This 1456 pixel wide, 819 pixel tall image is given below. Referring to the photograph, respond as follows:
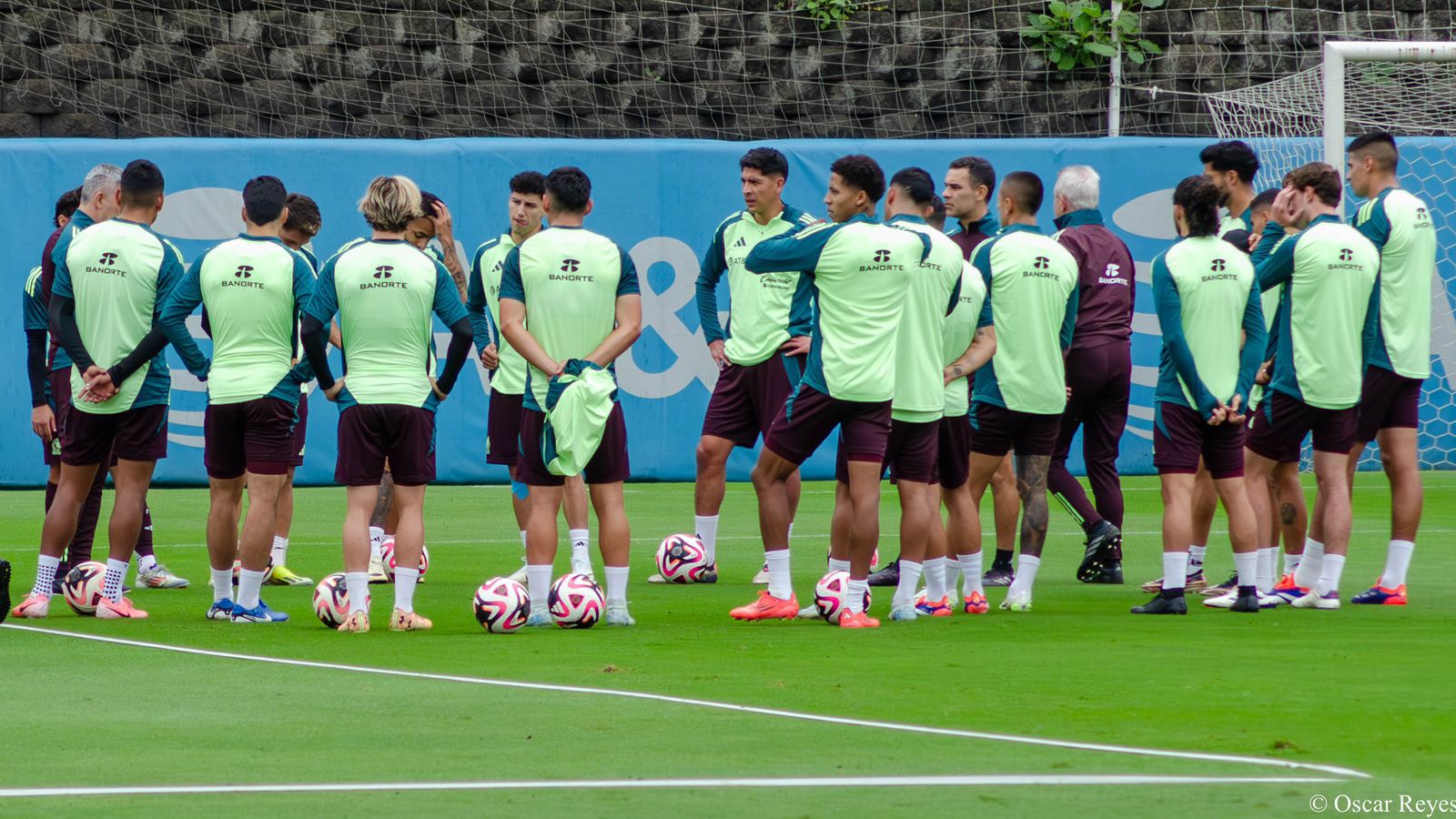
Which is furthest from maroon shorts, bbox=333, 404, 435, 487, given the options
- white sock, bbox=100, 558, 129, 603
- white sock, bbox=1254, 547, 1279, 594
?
white sock, bbox=1254, 547, 1279, 594

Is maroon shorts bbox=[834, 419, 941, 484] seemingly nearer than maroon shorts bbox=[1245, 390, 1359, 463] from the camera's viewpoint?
Yes

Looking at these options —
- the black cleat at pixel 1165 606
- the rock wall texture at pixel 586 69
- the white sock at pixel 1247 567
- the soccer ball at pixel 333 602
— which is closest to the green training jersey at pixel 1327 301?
the white sock at pixel 1247 567

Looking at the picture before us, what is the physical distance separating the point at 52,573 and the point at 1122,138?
36.8ft

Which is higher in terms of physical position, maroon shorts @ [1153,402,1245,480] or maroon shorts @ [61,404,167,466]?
maroon shorts @ [61,404,167,466]

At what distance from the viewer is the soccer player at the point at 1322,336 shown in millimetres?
9164

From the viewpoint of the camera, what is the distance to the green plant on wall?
18.7 metres

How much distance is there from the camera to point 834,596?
861cm

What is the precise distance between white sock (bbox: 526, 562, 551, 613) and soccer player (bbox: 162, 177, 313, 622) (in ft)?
3.99

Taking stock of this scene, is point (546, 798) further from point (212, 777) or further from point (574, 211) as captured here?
point (574, 211)

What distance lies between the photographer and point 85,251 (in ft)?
29.2

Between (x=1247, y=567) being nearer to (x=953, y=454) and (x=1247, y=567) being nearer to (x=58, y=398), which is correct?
(x=953, y=454)

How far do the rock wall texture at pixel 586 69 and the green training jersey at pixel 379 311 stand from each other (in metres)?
11.1

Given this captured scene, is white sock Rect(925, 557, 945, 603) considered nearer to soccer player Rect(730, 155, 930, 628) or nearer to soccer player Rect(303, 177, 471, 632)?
soccer player Rect(730, 155, 930, 628)

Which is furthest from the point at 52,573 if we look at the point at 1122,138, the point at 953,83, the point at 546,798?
the point at 953,83
